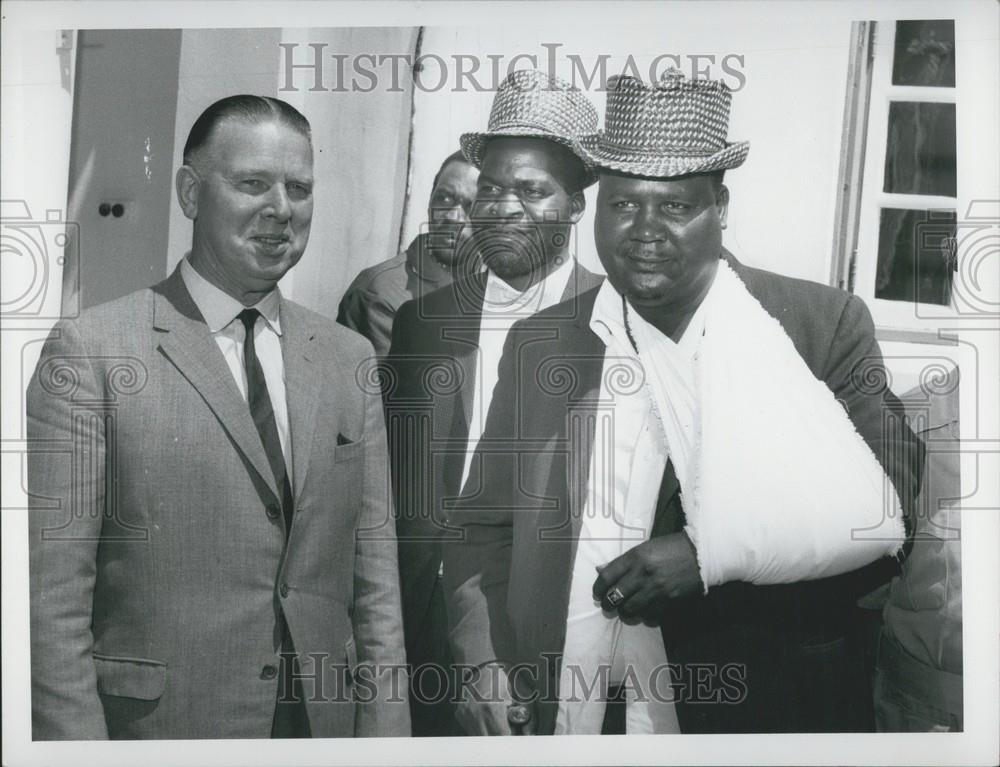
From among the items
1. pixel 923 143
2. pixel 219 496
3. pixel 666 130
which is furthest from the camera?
pixel 923 143

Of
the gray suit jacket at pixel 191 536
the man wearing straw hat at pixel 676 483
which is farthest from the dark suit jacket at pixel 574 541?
the gray suit jacket at pixel 191 536

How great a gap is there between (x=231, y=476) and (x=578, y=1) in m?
1.74

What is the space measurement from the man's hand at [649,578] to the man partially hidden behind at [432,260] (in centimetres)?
95

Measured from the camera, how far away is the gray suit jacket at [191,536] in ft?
9.81

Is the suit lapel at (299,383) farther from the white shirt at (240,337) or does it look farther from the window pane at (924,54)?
the window pane at (924,54)

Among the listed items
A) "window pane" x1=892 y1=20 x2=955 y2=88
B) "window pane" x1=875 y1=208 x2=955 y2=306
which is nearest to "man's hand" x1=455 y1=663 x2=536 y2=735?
"window pane" x1=875 y1=208 x2=955 y2=306

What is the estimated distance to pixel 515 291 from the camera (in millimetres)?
3141

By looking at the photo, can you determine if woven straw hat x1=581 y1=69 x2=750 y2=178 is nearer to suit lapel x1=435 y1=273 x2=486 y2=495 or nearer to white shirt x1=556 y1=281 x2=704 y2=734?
white shirt x1=556 y1=281 x2=704 y2=734

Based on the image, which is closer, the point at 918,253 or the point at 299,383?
the point at 299,383

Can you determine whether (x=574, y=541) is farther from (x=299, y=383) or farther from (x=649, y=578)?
(x=299, y=383)

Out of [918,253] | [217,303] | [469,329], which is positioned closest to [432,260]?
[469,329]

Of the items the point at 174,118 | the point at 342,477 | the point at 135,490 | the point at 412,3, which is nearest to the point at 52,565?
the point at 135,490

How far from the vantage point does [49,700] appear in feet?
10.1

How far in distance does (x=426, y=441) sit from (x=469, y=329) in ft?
1.17
